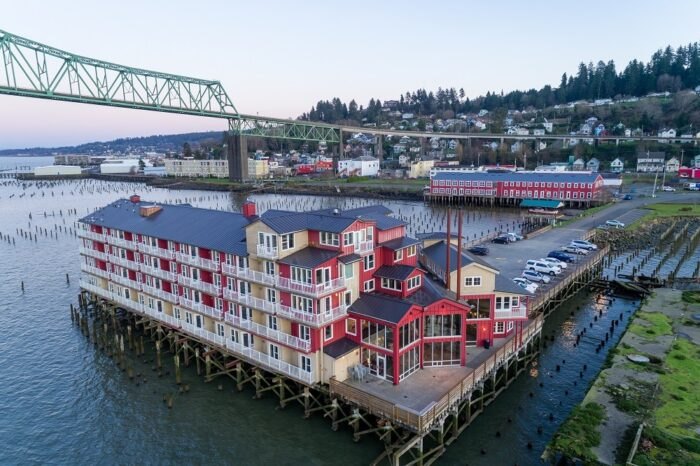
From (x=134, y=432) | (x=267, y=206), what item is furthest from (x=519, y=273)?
(x=267, y=206)

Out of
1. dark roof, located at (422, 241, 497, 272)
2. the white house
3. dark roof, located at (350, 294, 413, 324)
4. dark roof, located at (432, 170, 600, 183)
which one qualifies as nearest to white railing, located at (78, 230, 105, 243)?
dark roof, located at (350, 294, 413, 324)

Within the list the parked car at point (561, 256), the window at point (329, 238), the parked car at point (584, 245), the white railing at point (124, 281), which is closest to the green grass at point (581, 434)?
the window at point (329, 238)

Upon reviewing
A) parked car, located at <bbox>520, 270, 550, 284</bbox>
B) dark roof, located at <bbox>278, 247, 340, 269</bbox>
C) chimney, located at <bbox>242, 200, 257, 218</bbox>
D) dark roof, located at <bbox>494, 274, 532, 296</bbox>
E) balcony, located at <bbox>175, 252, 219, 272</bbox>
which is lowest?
parked car, located at <bbox>520, 270, 550, 284</bbox>

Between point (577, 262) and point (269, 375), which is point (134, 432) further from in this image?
point (577, 262)

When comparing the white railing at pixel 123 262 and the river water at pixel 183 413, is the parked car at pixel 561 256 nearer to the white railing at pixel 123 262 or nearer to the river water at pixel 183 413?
the river water at pixel 183 413

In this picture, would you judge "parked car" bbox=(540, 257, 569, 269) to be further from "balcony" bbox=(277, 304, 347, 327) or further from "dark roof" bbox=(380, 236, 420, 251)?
"balcony" bbox=(277, 304, 347, 327)
